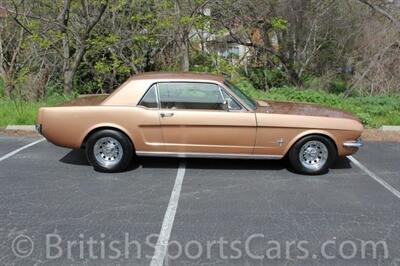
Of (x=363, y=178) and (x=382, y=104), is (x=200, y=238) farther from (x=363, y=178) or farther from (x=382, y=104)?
(x=382, y=104)

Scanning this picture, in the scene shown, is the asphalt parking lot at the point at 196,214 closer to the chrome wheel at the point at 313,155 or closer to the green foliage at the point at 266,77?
the chrome wheel at the point at 313,155

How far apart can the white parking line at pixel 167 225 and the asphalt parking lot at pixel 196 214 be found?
0.4 inches

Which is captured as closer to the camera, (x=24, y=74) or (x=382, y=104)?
(x=382, y=104)

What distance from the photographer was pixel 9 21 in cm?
1287

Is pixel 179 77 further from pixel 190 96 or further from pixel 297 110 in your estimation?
pixel 297 110

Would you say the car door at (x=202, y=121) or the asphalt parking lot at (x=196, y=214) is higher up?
the car door at (x=202, y=121)

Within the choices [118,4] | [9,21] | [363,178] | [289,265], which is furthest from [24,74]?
[289,265]

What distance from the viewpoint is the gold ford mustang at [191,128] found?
5.81 metres

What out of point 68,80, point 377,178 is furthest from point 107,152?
point 68,80

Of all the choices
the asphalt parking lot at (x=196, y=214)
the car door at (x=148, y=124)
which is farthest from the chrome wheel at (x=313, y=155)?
the car door at (x=148, y=124)

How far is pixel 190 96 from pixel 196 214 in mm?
1969

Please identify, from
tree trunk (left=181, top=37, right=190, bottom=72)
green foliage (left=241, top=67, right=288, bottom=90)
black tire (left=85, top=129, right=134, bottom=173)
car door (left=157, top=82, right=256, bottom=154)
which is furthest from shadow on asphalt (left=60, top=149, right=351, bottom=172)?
green foliage (left=241, top=67, right=288, bottom=90)

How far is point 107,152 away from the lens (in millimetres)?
5934

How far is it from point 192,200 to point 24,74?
9933mm
